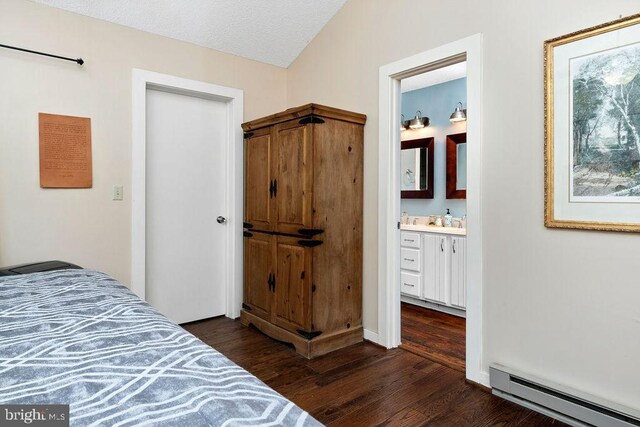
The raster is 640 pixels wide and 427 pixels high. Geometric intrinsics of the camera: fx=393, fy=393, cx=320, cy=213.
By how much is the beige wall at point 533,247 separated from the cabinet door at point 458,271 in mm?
1326

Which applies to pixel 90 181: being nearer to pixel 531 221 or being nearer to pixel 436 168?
pixel 531 221

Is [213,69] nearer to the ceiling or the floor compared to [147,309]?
nearer to the ceiling

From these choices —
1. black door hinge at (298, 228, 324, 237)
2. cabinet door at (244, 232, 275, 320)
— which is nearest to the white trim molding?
cabinet door at (244, 232, 275, 320)

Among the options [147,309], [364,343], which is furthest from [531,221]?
[147,309]

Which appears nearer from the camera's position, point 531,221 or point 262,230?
point 531,221

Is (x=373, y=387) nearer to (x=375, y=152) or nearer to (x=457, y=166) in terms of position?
(x=375, y=152)

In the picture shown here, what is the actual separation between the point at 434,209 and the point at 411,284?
3.20ft

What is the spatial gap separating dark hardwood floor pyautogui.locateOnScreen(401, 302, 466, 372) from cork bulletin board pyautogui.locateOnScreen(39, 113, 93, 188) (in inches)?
104

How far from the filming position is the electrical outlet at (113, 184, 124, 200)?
2.89m

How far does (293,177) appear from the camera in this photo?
2.87m

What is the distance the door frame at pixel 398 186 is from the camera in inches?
91.4

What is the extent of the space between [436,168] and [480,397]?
9.10ft

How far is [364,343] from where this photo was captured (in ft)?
9.83

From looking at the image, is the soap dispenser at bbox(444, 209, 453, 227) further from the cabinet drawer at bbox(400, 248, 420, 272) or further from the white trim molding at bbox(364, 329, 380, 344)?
the white trim molding at bbox(364, 329, 380, 344)
